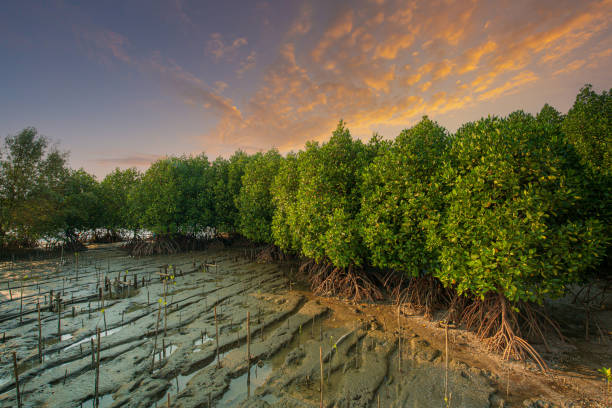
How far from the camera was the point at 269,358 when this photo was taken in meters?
7.48

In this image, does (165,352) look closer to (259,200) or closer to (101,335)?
(101,335)

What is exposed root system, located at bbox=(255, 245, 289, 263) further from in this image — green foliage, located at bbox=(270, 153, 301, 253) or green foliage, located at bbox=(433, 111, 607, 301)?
green foliage, located at bbox=(433, 111, 607, 301)

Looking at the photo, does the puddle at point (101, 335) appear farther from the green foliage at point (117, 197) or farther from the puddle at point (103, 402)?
the green foliage at point (117, 197)

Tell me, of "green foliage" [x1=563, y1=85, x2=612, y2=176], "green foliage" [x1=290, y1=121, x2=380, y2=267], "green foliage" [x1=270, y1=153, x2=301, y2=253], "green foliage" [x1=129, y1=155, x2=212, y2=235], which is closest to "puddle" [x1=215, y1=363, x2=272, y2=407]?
"green foliage" [x1=290, y1=121, x2=380, y2=267]

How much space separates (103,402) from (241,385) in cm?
289

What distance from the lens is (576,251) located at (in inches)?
265

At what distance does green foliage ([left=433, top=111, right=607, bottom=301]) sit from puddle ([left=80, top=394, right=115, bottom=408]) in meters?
9.26

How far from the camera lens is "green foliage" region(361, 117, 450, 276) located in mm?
9398

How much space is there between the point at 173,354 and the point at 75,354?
266cm

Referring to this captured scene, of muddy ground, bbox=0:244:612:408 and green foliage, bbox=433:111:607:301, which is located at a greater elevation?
green foliage, bbox=433:111:607:301

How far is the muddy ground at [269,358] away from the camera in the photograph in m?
5.84

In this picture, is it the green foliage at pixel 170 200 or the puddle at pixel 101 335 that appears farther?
the green foliage at pixel 170 200

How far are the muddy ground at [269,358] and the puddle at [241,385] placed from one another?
0.11ft

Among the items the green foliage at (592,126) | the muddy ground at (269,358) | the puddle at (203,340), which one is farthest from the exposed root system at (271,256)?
the green foliage at (592,126)
